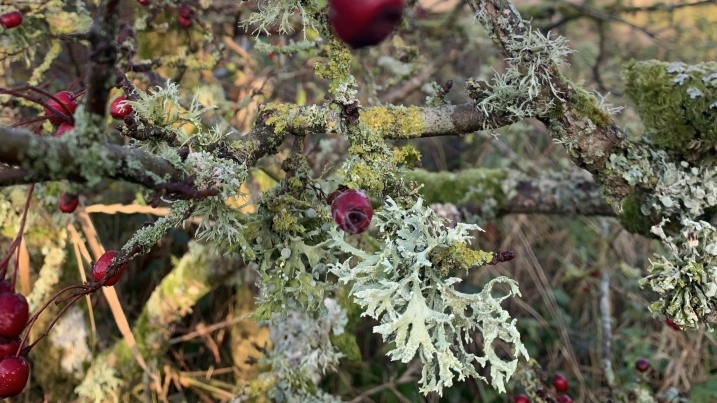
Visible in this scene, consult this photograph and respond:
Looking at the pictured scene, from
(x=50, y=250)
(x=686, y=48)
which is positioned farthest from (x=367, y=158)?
(x=686, y=48)

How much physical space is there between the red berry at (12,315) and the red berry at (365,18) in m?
0.77

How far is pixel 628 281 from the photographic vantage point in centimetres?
260

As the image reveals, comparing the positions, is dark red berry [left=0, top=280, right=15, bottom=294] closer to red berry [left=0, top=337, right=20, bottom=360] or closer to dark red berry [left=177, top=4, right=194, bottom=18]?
red berry [left=0, top=337, right=20, bottom=360]

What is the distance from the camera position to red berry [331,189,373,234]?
66 centimetres

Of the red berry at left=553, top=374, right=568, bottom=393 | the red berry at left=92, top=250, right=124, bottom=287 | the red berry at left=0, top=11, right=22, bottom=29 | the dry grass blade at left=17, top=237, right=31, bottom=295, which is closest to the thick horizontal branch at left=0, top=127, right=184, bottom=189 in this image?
the red berry at left=92, top=250, right=124, bottom=287

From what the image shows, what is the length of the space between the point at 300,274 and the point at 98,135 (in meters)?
0.39

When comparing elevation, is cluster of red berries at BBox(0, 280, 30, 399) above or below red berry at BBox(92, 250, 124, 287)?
below

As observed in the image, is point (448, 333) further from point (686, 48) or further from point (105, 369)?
point (686, 48)

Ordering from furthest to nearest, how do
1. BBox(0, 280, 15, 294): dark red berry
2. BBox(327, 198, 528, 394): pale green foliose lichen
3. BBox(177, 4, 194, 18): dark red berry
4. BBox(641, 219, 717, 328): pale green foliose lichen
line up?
BBox(177, 4, 194, 18): dark red berry, BBox(0, 280, 15, 294): dark red berry, BBox(641, 219, 717, 328): pale green foliose lichen, BBox(327, 198, 528, 394): pale green foliose lichen

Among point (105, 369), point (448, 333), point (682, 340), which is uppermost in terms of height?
point (448, 333)

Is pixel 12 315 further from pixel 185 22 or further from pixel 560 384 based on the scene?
pixel 560 384

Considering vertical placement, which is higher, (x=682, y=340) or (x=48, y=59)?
(x=48, y=59)

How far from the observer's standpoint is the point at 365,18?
460mm

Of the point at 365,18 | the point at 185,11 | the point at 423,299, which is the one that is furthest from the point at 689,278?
the point at 185,11
